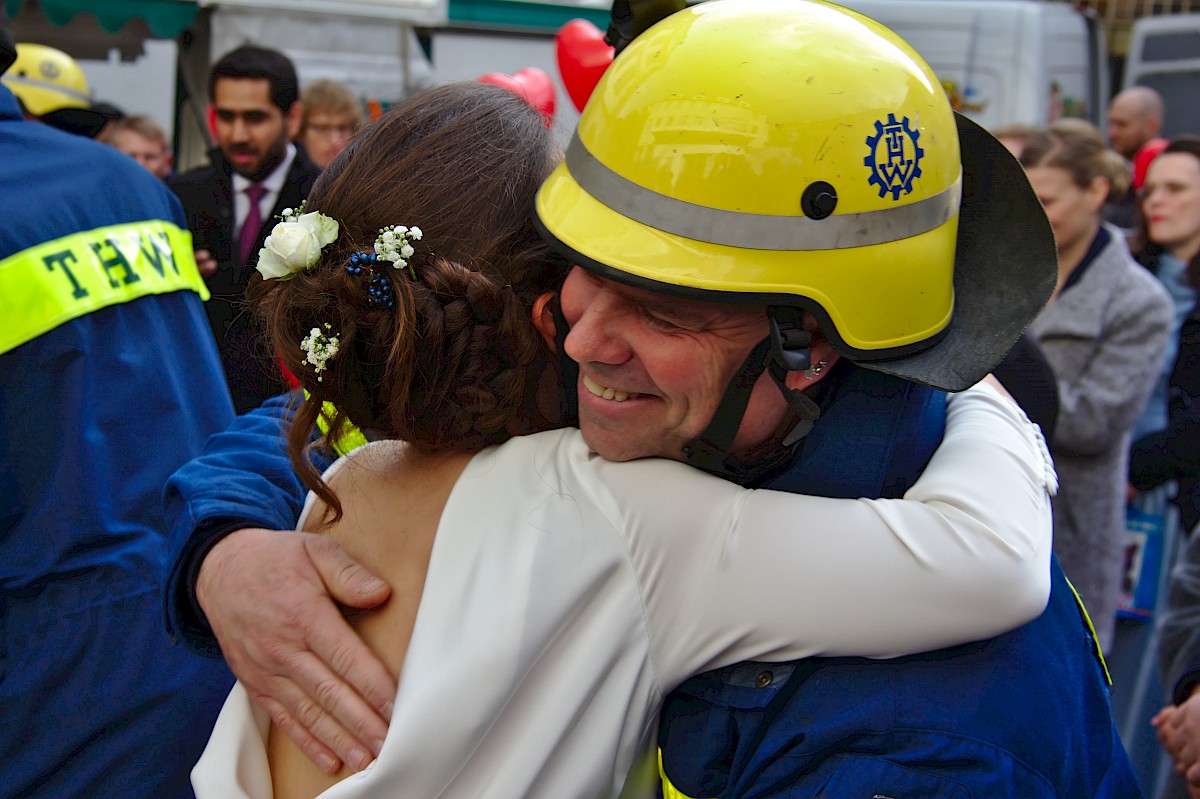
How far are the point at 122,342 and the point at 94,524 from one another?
1.20 feet

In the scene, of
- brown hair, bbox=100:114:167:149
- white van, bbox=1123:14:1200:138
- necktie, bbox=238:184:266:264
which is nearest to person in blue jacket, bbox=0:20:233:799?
necktie, bbox=238:184:266:264

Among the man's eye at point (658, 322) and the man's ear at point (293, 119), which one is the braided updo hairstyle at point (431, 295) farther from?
the man's ear at point (293, 119)

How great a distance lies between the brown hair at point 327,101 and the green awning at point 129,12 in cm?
286

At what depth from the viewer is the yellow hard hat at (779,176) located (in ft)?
4.45

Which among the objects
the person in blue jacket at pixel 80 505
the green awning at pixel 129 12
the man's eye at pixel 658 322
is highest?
the man's eye at pixel 658 322

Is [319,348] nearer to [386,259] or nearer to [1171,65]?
[386,259]

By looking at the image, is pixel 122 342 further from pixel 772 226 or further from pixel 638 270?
pixel 772 226

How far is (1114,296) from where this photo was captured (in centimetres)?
399

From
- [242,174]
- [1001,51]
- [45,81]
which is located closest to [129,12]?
[45,81]

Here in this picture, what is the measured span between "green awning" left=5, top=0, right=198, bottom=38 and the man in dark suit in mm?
3735

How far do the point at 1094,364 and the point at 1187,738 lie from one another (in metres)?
1.98

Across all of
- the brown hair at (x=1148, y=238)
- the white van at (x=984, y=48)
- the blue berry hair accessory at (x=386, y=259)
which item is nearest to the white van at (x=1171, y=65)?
the white van at (x=984, y=48)

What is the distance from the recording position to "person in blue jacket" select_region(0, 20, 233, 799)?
1.94 meters

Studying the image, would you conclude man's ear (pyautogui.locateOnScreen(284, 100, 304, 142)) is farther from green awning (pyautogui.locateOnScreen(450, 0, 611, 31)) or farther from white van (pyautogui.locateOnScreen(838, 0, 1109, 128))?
green awning (pyautogui.locateOnScreen(450, 0, 611, 31))
